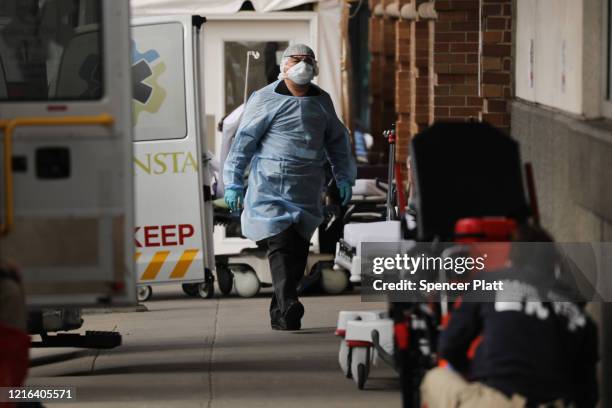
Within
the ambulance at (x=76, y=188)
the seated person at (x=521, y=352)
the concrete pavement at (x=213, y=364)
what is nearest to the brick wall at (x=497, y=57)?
the concrete pavement at (x=213, y=364)

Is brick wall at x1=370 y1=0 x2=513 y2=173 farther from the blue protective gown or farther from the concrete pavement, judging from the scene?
the concrete pavement

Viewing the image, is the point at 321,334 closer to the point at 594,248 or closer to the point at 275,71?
the point at 594,248

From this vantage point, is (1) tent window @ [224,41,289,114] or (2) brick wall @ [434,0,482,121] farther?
(1) tent window @ [224,41,289,114]

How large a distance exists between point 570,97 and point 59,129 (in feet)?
10.9

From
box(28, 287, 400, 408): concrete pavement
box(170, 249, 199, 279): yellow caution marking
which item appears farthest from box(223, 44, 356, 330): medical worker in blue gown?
box(170, 249, 199, 279): yellow caution marking

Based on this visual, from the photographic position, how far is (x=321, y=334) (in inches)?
428

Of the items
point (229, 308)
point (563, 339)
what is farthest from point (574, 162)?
point (229, 308)

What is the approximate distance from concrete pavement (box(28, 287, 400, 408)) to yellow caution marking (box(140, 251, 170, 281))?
1.14 ft

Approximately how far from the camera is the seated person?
18.9 ft

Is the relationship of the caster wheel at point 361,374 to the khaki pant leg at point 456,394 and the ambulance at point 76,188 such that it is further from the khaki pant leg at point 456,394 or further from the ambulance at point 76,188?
the khaki pant leg at point 456,394

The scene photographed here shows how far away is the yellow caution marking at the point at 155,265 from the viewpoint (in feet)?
37.8

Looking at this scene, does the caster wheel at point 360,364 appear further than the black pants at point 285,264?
No

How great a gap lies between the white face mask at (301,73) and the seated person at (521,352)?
194 inches

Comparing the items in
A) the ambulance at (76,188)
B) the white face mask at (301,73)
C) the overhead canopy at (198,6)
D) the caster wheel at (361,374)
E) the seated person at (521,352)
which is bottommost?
the caster wheel at (361,374)
